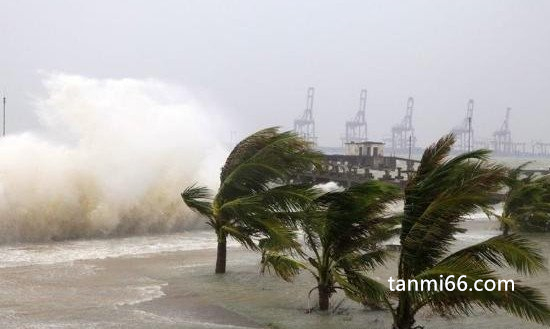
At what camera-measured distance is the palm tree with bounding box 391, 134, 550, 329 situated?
19.4 feet

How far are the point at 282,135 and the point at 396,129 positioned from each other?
17164 cm

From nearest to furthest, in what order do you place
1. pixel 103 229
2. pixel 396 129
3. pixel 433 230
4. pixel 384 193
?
pixel 433 230
pixel 384 193
pixel 103 229
pixel 396 129

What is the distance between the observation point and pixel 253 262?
46.2 ft

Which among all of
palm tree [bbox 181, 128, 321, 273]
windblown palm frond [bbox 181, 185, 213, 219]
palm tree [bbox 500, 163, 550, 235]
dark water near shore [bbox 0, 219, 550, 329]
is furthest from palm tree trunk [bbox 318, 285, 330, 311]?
palm tree [bbox 500, 163, 550, 235]

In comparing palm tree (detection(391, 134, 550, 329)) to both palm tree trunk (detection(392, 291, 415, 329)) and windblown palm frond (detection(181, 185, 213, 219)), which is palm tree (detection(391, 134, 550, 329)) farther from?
windblown palm frond (detection(181, 185, 213, 219))

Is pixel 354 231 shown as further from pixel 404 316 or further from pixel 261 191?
pixel 261 191

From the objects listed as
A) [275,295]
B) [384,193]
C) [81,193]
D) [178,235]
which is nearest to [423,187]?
[384,193]

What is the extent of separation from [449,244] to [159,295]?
215 inches

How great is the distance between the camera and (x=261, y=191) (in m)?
11.0

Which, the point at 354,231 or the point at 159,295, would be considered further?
the point at 159,295

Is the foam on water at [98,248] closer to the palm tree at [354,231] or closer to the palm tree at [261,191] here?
the palm tree at [261,191]

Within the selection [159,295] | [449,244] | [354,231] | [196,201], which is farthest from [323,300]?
[196,201]

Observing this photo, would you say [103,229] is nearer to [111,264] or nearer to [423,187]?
[111,264]

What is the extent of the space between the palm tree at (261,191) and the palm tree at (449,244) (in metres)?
2.80
